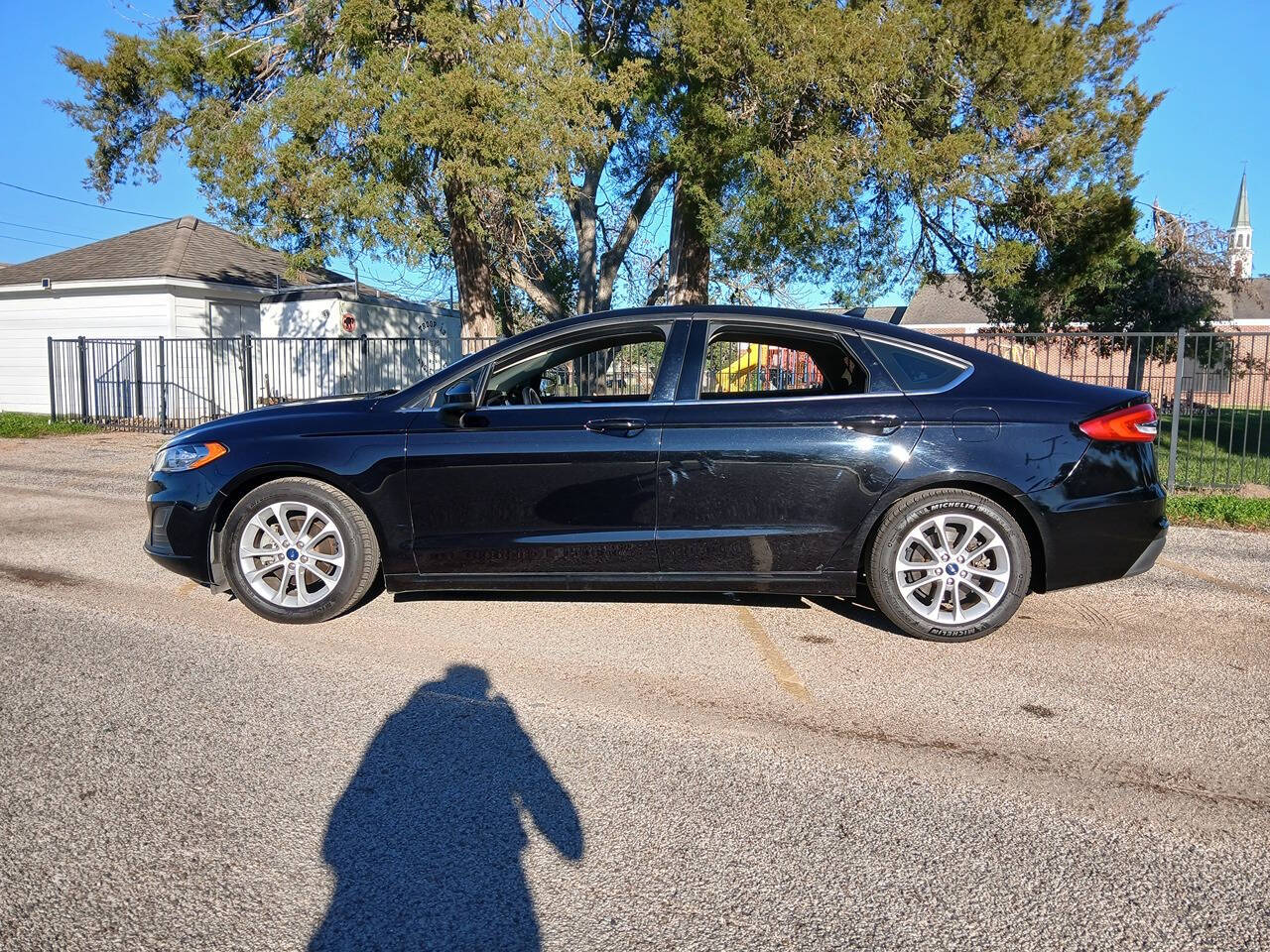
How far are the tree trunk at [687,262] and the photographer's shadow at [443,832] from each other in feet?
47.1

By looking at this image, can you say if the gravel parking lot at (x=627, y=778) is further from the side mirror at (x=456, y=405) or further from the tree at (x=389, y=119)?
the tree at (x=389, y=119)

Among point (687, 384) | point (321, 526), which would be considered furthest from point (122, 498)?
point (687, 384)

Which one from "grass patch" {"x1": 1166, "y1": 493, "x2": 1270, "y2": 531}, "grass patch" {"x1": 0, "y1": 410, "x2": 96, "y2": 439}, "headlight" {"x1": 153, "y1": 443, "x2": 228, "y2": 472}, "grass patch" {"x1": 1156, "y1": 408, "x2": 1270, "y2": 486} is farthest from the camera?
"grass patch" {"x1": 0, "y1": 410, "x2": 96, "y2": 439}

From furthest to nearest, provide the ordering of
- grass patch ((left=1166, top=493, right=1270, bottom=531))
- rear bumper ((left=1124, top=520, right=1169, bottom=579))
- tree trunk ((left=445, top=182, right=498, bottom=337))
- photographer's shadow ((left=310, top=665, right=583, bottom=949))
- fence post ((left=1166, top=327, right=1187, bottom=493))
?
tree trunk ((left=445, top=182, right=498, bottom=337)), fence post ((left=1166, top=327, right=1187, bottom=493)), grass patch ((left=1166, top=493, right=1270, bottom=531)), rear bumper ((left=1124, top=520, right=1169, bottom=579)), photographer's shadow ((left=310, top=665, right=583, bottom=949))

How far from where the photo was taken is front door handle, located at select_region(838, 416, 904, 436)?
4.90 m

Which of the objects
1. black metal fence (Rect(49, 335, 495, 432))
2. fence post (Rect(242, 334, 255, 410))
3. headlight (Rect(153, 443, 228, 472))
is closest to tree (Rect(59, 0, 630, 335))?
fence post (Rect(242, 334, 255, 410))

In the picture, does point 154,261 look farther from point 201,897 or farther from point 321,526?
point 201,897

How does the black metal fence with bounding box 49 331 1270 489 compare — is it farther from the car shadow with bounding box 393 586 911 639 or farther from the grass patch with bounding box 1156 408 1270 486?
the car shadow with bounding box 393 586 911 639

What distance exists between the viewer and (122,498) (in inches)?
400

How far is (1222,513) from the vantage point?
896cm

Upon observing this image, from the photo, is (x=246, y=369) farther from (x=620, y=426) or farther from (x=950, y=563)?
(x=950, y=563)

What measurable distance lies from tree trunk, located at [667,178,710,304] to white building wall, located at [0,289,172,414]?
1251cm

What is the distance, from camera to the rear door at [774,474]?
4.90 meters

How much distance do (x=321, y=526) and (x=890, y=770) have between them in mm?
3238
